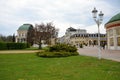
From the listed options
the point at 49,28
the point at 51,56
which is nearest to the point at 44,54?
the point at 51,56

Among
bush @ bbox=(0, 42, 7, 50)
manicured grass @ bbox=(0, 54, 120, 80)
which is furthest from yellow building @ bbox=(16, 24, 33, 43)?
manicured grass @ bbox=(0, 54, 120, 80)

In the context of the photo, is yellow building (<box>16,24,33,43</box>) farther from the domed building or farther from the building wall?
the domed building

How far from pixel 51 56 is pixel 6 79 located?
1673 centimetres

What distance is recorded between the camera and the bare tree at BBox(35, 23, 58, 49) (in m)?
67.9

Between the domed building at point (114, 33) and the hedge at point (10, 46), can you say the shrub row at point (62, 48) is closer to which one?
the domed building at point (114, 33)

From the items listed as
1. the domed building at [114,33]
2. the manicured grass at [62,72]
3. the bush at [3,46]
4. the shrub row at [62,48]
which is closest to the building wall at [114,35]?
the domed building at [114,33]

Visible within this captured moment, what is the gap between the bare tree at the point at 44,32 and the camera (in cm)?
6788

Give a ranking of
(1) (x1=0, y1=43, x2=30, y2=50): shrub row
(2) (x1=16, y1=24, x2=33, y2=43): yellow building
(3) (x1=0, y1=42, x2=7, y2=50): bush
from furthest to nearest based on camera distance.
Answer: (2) (x1=16, y1=24, x2=33, y2=43): yellow building → (1) (x1=0, y1=43, x2=30, y2=50): shrub row → (3) (x1=0, y1=42, x2=7, y2=50): bush

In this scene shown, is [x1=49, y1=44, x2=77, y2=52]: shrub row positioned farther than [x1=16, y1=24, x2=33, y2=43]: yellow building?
No

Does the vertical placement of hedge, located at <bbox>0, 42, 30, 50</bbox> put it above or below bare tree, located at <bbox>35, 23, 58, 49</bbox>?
below

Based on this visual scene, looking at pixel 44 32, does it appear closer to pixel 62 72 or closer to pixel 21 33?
pixel 62 72

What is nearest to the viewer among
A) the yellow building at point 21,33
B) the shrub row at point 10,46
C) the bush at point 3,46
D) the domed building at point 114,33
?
the domed building at point 114,33

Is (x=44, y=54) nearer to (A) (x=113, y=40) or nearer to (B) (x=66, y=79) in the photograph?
(B) (x=66, y=79)

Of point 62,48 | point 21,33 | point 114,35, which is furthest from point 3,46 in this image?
point 21,33
